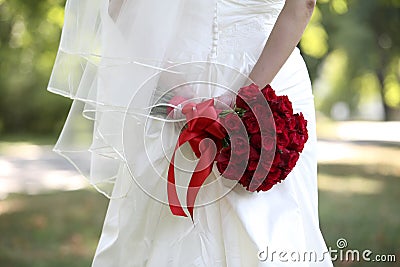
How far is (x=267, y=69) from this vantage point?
2.33m

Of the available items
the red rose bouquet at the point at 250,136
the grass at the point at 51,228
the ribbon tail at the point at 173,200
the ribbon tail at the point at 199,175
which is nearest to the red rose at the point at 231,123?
the red rose bouquet at the point at 250,136

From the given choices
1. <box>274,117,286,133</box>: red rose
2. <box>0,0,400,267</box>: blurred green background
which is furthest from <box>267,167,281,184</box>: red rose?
<box>0,0,400,267</box>: blurred green background

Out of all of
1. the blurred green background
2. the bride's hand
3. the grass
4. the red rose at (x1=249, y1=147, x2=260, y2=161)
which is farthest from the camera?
the blurred green background

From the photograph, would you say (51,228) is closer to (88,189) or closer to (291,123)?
(88,189)

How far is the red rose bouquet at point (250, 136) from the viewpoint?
2221 millimetres

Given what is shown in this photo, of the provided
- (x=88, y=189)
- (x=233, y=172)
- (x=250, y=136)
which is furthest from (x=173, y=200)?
(x=88, y=189)

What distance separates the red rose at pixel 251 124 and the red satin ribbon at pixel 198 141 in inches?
2.9

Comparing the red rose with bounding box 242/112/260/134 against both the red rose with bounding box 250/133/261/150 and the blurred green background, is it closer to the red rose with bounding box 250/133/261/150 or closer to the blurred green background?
the red rose with bounding box 250/133/261/150

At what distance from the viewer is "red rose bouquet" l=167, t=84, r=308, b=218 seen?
2221 millimetres

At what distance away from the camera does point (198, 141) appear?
229 centimetres

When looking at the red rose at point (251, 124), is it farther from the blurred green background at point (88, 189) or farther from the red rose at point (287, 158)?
the blurred green background at point (88, 189)

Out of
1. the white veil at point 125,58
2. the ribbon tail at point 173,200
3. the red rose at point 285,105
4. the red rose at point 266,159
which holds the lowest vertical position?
the ribbon tail at point 173,200

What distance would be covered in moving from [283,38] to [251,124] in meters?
0.31

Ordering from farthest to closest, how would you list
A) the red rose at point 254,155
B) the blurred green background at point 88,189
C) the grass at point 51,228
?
the blurred green background at point 88,189, the grass at point 51,228, the red rose at point 254,155
